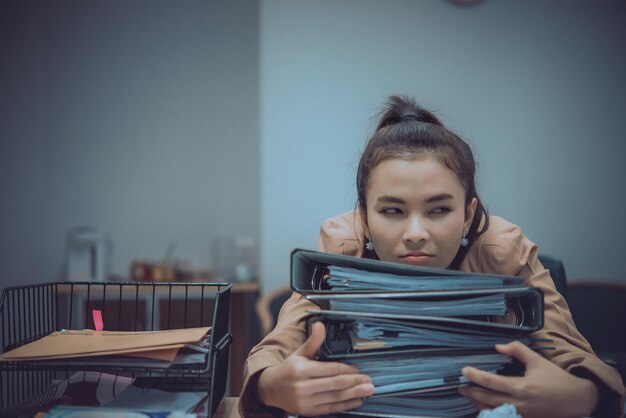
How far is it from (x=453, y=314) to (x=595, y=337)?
7.68ft

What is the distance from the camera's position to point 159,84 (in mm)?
3500

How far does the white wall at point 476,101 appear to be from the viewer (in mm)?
2805

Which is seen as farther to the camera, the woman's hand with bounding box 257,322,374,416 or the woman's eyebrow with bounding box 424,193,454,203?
the woman's eyebrow with bounding box 424,193,454,203

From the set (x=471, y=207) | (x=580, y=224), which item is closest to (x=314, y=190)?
(x=580, y=224)

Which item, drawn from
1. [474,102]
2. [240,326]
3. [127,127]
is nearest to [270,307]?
[240,326]

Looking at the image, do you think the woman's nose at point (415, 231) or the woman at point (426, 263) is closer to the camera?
the woman at point (426, 263)

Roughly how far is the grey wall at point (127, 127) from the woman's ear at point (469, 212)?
2.63 m

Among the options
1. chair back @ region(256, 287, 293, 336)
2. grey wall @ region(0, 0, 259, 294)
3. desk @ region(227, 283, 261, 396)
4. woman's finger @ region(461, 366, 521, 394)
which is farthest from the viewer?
grey wall @ region(0, 0, 259, 294)

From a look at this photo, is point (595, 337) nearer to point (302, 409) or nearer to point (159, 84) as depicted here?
point (302, 409)

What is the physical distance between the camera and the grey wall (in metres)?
3.40

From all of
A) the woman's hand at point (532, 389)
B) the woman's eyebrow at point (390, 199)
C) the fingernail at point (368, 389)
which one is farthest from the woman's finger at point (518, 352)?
the woman's eyebrow at point (390, 199)

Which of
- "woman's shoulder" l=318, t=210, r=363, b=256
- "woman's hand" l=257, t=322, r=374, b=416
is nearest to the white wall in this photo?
"woman's shoulder" l=318, t=210, r=363, b=256

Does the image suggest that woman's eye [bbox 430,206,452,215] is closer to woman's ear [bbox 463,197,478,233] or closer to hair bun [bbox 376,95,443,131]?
woman's ear [bbox 463,197,478,233]

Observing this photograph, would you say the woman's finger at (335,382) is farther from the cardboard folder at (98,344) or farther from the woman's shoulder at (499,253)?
the woman's shoulder at (499,253)
